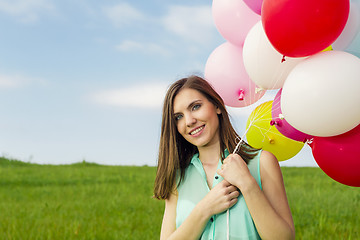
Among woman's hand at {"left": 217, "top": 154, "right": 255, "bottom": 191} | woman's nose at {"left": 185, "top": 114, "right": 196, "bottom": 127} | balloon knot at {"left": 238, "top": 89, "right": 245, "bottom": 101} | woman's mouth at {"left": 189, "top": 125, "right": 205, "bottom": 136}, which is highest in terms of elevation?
balloon knot at {"left": 238, "top": 89, "right": 245, "bottom": 101}

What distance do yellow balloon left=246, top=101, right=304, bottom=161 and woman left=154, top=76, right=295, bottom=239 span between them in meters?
0.40

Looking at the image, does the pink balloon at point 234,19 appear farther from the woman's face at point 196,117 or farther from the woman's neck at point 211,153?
the woman's neck at point 211,153

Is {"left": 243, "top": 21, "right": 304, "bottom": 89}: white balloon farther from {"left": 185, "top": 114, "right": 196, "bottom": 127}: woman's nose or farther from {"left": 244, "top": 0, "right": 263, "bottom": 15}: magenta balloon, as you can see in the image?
{"left": 185, "top": 114, "right": 196, "bottom": 127}: woman's nose

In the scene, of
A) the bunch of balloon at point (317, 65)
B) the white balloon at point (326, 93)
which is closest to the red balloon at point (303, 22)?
the bunch of balloon at point (317, 65)

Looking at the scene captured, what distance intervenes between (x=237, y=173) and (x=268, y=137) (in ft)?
2.42

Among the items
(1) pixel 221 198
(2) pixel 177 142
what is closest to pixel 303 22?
(1) pixel 221 198

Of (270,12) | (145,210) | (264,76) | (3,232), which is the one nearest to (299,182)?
(145,210)

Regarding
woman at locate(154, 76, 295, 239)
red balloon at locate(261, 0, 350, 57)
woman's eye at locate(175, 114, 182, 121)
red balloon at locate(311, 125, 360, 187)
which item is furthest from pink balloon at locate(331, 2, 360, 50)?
woman's eye at locate(175, 114, 182, 121)

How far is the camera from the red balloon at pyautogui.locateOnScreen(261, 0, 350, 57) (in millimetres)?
1676

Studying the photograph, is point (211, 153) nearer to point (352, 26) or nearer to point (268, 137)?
point (268, 137)

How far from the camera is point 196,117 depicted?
213cm

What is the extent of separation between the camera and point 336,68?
173cm

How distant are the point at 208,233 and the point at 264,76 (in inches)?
37.4

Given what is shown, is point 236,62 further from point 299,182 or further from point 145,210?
point 299,182
